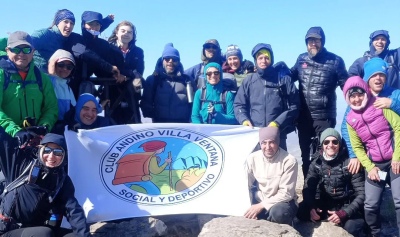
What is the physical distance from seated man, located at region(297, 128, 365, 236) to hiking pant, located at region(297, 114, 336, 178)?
3.00ft


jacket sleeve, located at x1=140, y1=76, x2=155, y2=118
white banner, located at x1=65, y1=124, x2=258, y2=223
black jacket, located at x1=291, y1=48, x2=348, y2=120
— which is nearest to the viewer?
white banner, located at x1=65, y1=124, x2=258, y2=223

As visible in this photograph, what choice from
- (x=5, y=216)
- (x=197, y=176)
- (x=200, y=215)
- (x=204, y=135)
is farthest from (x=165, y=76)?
(x=5, y=216)

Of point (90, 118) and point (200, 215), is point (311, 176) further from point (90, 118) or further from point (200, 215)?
point (90, 118)

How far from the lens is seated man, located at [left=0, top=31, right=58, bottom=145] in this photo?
6207mm

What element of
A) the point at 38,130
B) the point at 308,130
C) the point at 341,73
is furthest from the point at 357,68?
the point at 38,130

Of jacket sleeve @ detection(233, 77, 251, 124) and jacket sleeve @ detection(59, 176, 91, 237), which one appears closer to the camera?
jacket sleeve @ detection(59, 176, 91, 237)

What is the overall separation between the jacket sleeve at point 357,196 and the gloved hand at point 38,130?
16.7ft

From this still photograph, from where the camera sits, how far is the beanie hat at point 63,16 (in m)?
7.83

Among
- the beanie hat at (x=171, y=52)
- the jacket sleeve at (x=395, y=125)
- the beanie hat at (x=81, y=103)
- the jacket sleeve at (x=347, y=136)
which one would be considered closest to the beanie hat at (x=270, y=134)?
the jacket sleeve at (x=347, y=136)

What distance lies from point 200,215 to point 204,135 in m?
1.44

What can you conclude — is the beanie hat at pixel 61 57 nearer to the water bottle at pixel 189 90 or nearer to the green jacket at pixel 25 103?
the green jacket at pixel 25 103

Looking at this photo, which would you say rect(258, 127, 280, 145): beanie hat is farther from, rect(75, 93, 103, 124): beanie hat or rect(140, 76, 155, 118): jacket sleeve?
rect(75, 93, 103, 124): beanie hat

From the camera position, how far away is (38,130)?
620cm

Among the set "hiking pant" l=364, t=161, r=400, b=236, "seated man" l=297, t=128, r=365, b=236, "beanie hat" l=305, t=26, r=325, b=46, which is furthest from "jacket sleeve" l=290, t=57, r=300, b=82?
"hiking pant" l=364, t=161, r=400, b=236
